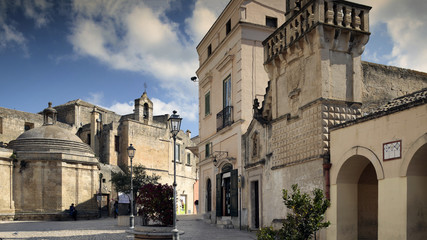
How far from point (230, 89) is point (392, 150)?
38.2 ft

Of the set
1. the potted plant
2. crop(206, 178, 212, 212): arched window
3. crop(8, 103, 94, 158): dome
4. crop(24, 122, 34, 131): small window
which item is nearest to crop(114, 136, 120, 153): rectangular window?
crop(24, 122, 34, 131): small window

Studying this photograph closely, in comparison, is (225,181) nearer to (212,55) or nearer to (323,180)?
(212,55)

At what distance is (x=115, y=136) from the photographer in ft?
145

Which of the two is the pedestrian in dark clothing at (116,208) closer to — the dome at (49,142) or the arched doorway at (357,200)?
the dome at (49,142)

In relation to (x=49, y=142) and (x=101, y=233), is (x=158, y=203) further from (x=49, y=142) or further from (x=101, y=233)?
(x=49, y=142)

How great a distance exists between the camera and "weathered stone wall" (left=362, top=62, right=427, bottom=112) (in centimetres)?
1436

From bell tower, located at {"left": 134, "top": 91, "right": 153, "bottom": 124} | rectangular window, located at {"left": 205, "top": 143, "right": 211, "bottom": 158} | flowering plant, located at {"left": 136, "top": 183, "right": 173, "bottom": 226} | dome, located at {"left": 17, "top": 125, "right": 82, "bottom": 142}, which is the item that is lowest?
flowering plant, located at {"left": 136, "top": 183, "right": 173, "bottom": 226}

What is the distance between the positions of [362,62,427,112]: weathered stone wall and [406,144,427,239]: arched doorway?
4684mm

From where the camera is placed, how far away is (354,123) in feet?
38.1

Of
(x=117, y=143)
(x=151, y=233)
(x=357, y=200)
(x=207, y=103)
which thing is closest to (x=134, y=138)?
(x=117, y=143)

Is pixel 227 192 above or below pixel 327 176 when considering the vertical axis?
below

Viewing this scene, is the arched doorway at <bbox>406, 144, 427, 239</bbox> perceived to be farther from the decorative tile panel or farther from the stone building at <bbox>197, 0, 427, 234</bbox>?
the decorative tile panel

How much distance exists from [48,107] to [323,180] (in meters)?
29.5

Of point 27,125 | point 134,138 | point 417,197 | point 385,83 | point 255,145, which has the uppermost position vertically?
point 385,83
